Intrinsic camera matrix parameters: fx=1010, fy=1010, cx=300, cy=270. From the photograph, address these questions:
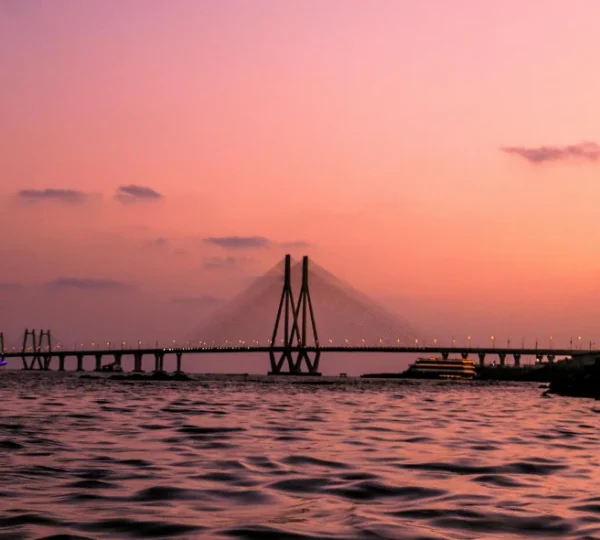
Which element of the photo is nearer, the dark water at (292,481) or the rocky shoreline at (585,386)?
the dark water at (292,481)

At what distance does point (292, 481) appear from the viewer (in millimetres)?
16625

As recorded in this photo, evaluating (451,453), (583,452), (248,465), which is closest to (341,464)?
(248,465)

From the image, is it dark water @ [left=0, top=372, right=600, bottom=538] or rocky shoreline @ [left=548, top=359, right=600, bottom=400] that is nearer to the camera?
dark water @ [left=0, top=372, right=600, bottom=538]

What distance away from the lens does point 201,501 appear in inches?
554

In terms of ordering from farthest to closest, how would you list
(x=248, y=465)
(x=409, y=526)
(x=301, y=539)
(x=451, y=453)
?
(x=451, y=453), (x=248, y=465), (x=409, y=526), (x=301, y=539)

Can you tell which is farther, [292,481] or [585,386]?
[585,386]

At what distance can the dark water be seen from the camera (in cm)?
1212

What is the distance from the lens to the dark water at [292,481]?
12125mm

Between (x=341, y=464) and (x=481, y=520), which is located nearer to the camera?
(x=481, y=520)

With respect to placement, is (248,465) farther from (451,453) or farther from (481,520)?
(481,520)

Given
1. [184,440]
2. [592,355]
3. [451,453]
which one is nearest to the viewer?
[451,453]

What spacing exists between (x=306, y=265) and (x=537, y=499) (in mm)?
152879

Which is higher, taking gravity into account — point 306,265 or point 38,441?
point 306,265

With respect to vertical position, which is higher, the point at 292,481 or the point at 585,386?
the point at 292,481
